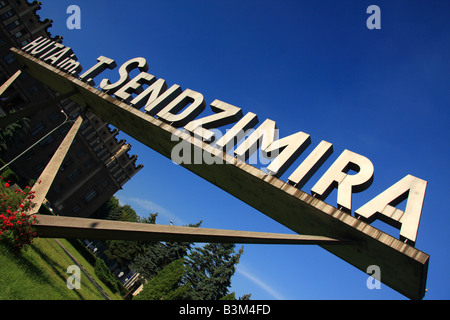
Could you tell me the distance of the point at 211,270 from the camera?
1831 inches

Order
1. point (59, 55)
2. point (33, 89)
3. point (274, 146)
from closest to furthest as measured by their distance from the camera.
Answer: point (274, 146) → point (59, 55) → point (33, 89)

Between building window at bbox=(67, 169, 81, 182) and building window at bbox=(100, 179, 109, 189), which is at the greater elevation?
building window at bbox=(100, 179, 109, 189)

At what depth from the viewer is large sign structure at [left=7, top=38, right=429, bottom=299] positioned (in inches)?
309

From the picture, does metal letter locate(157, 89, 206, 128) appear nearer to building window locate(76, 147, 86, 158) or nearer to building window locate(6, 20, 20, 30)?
building window locate(6, 20, 20, 30)

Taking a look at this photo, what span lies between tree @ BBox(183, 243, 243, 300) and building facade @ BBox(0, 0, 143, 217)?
66.4 ft

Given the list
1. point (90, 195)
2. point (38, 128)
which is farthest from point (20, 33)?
point (90, 195)

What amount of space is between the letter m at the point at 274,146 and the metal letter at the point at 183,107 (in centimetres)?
315

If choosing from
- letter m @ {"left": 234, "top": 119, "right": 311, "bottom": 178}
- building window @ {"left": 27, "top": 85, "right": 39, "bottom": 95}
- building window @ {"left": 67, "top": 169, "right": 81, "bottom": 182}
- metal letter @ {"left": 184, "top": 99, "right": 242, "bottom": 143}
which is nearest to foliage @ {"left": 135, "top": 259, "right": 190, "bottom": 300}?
building window @ {"left": 67, "top": 169, "right": 81, "bottom": 182}

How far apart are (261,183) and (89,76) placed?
43.5 ft

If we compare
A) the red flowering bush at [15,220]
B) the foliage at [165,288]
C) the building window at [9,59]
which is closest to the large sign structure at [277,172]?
the red flowering bush at [15,220]

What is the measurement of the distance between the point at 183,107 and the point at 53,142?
3871 cm

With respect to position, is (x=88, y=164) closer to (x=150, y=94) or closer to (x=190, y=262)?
(x=190, y=262)
